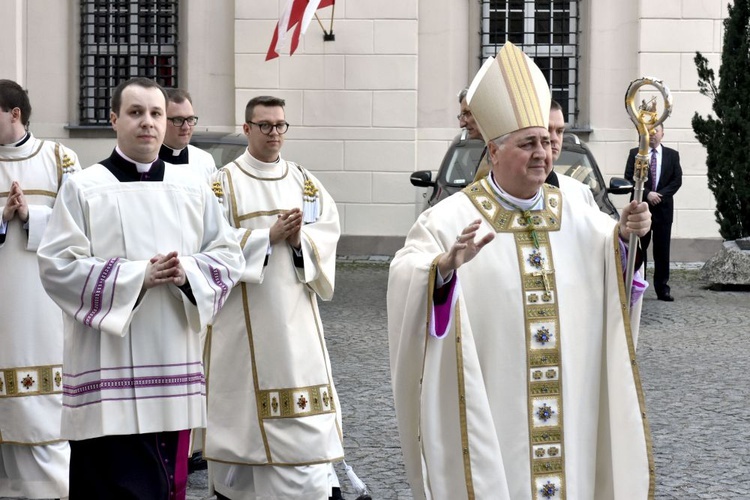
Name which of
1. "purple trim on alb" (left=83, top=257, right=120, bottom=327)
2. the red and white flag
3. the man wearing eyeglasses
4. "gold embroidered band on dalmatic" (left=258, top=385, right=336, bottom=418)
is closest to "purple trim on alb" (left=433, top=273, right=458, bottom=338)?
"purple trim on alb" (left=83, top=257, right=120, bottom=327)

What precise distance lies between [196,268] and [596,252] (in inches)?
52.3

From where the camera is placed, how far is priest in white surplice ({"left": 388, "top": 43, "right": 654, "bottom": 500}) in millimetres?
4559

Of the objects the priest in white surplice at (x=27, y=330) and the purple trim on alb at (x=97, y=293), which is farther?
the priest in white surplice at (x=27, y=330)

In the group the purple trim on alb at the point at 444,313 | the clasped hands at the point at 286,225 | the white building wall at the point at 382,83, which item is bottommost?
the purple trim on alb at the point at 444,313

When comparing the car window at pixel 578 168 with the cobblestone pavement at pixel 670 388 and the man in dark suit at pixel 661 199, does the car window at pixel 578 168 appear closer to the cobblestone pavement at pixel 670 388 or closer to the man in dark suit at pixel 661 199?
the man in dark suit at pixel 661 199

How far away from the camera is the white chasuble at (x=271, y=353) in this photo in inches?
240

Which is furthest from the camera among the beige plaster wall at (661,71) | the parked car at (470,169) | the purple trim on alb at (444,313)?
the beige plaster wall at (661,71)

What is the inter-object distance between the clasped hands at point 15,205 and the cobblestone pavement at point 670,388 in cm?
146

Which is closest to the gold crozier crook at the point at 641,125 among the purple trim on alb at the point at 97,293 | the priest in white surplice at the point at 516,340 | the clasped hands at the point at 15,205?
the priest in white surplice at the point at 516,340

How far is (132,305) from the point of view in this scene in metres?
4.73

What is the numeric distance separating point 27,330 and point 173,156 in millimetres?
1165

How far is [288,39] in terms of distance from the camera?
16.7m

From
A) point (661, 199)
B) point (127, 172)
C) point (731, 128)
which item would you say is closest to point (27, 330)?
point (127, 172)

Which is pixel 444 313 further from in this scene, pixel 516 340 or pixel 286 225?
pixel 286 225
